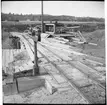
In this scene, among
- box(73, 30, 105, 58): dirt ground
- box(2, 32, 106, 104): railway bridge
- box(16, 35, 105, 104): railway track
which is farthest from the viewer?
box(73, 30, 105, 58): dirt ground

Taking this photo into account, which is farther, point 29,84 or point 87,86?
point 87,86

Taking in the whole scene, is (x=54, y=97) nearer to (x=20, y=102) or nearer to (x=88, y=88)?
(x=20, y=102)

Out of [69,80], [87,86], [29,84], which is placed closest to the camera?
[29,84]

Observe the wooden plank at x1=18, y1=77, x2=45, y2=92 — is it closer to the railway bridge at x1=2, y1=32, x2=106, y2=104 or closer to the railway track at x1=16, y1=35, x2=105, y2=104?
the railway bridge at x1=2, y1=32, x2=106, y2=104

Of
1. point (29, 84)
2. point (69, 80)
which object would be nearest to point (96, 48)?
point (69, 80)

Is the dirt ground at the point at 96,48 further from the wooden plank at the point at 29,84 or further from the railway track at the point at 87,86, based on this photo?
the wooden plank at the point at 29,84

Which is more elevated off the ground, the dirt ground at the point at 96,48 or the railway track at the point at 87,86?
the dirt ground at the point at 96,48

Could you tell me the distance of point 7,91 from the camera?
265 cm

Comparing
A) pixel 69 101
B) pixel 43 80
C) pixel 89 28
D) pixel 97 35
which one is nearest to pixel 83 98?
pixel 69 101

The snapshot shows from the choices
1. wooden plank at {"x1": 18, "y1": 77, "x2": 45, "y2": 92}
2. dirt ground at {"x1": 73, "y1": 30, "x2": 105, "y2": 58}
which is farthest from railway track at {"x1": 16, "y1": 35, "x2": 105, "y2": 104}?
dirt ground at {"x1": 73, "y1": 30, "x2": 105, "y2": 58}

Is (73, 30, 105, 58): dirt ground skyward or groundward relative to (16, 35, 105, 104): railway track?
skyward

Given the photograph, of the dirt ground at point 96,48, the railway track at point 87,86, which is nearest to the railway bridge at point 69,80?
the railway track at point 87,86

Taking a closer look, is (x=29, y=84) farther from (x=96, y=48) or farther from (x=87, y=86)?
(x=96, y=48)

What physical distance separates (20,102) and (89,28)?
12945mm
